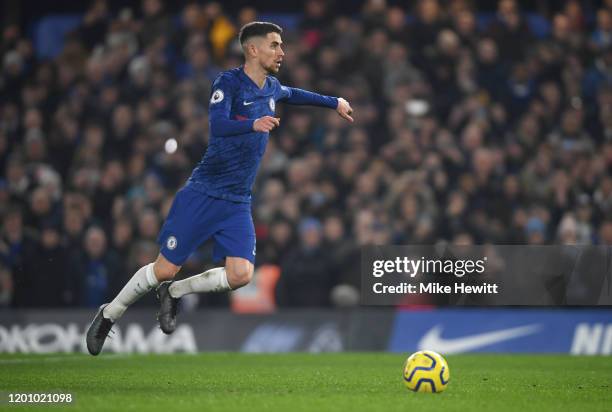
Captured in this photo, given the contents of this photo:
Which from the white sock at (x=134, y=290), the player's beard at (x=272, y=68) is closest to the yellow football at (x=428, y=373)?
the white sock at (x=134, y=290)

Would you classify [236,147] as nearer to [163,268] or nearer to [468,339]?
[163,268]

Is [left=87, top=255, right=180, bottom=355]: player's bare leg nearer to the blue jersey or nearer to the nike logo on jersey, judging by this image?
the blue jersey

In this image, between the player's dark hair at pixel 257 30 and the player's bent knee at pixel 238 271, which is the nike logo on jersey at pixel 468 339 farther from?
the player's dark hair at pixel 257 30

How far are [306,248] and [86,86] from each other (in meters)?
5.18

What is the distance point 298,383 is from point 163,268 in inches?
52.8

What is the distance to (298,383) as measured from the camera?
9.22 metres

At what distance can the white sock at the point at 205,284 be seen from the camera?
30.5 feet

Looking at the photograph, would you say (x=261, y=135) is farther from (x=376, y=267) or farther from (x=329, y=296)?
(x=329, y=296)

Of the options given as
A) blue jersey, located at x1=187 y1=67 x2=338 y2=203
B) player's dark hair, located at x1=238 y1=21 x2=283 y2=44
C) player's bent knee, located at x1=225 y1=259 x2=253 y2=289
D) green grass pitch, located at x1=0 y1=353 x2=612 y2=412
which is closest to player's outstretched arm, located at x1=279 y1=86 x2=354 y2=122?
blue jersey, located at x1=187 y1=67 x2=338 y2=203

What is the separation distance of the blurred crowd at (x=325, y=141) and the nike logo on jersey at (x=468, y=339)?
3.44ft

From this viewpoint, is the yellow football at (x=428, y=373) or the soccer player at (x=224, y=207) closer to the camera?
the yellow football at (x=428, y=373)

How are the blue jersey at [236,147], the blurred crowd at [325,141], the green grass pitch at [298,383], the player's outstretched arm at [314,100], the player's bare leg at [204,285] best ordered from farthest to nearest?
1. the blurred crowd at [325,141]
2. the player's outstretched arm at [314,100]
3. the player's bare leg at [204,285]
4. the blue jersey at [236,147]
5. the green grass pitch at [298,383]

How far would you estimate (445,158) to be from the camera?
52.5 ft

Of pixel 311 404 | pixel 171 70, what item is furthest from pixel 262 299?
pixel 311 404
